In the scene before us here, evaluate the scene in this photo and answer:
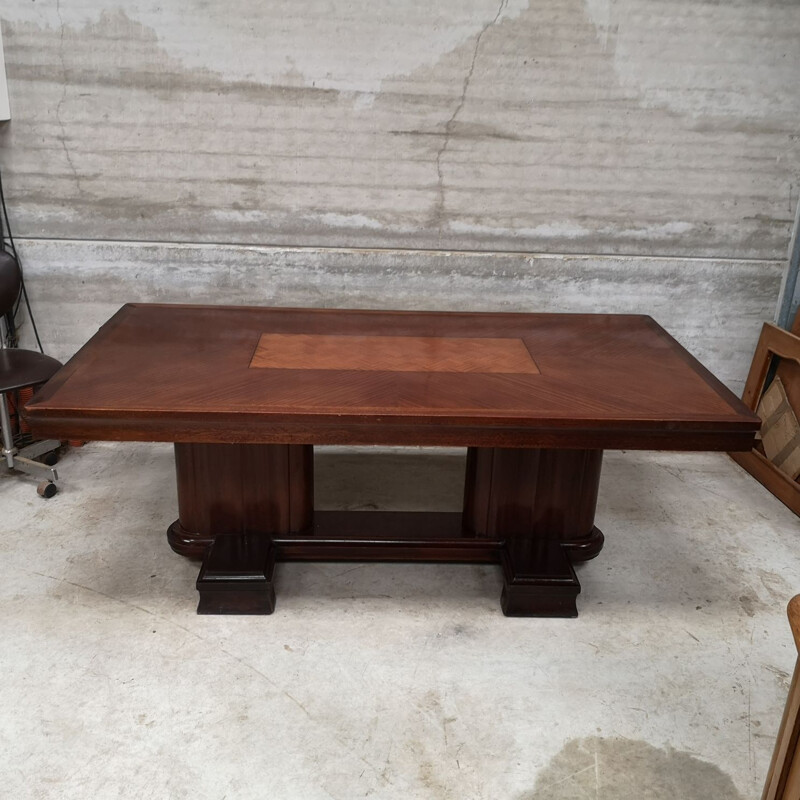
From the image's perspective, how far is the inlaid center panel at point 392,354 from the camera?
101 inches

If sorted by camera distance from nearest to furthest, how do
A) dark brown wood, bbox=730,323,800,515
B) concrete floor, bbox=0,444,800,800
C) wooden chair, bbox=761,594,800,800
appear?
wooden chair, bbox=761,594,800,800 → concrete floor, bbox=0,444,800,800 → dark brown wood, bbox=730,323,800,515

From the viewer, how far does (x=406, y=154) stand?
3.46 m

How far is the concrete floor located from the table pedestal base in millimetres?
82

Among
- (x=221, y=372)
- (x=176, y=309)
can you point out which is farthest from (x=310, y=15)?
(x=221, y=372)

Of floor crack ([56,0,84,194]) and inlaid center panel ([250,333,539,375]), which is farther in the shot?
floor crack ([56,0,84,194])

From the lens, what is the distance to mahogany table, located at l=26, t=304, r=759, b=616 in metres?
2.21

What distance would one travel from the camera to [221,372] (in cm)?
248

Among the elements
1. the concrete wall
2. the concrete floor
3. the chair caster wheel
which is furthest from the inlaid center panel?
the chair caster wheel

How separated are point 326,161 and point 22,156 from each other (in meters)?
1.24

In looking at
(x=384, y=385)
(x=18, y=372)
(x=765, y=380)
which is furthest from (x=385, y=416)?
(x=765, y=380)

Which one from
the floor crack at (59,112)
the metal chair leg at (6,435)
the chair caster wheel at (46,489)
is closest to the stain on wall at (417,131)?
the floor crack at (59,112)

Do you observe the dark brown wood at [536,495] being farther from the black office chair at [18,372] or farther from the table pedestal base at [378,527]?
the black office chair at [18,372]

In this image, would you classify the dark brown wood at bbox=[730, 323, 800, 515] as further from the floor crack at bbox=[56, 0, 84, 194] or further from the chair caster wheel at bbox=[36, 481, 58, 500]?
the floor crack at bbox=[56, 0, 84, 194]

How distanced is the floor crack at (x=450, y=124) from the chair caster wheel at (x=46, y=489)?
187 centimetres
